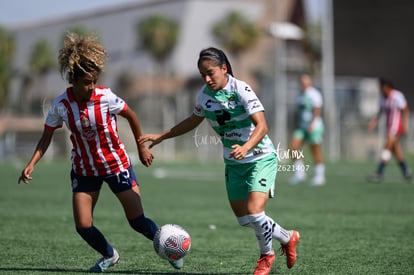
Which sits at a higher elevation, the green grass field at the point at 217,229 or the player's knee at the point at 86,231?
the player's knee at the point at 86,231

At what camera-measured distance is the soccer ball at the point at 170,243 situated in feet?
20.7

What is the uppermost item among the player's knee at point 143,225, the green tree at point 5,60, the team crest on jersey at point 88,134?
the green tree at point 5,60

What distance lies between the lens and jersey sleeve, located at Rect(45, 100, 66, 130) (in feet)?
21.1

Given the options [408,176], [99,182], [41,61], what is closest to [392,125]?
[408,176]

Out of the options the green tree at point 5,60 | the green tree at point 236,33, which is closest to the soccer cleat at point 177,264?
the green tree at point 236,33

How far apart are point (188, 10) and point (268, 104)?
35695mm

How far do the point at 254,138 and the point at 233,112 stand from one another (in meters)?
0.39

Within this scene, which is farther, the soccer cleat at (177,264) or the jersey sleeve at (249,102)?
the soccer cleat at (177,264)

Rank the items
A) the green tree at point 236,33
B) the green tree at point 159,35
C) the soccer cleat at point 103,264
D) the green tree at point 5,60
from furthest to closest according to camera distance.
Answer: the green tree at point 159,35
the green tree at point 236,33
the green tree at point 5,60
the soccer cleat at point 103,264

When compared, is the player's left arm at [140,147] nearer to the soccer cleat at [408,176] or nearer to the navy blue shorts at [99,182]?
the navy blue shorts at [99,182]

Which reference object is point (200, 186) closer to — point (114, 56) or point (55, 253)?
point (55, 253)

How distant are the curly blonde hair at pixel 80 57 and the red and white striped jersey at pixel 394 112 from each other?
11989 mm

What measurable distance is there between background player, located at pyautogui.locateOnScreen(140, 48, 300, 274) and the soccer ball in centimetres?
52

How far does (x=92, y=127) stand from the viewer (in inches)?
252
